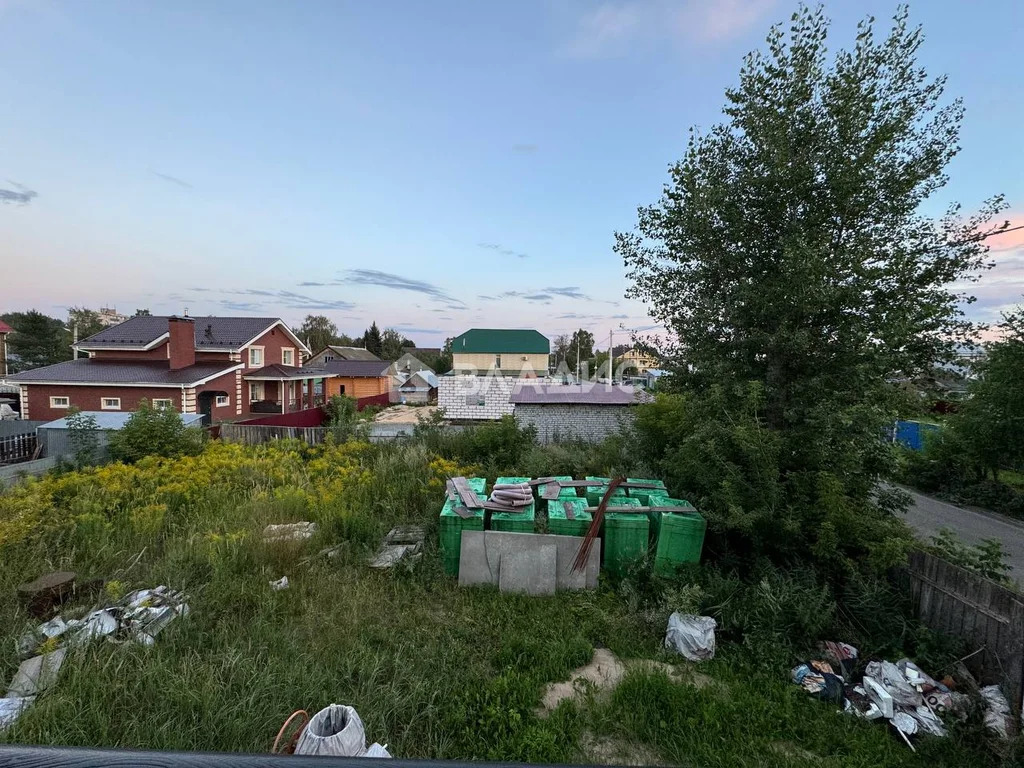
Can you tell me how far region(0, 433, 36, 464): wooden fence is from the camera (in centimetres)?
894

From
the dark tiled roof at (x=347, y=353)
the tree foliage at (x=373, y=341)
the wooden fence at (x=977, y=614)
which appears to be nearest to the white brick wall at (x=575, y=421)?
the wooden fence at (x=977, y=614)

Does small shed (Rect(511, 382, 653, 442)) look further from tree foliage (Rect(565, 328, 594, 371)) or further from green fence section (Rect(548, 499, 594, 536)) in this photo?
tree foliage (Rect(565, 328, 594, 371))

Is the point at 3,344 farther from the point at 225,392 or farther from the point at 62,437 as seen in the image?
the point at 62,437

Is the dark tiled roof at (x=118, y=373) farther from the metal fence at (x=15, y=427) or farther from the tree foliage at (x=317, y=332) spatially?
the tree foliage at (x=317, y=332)

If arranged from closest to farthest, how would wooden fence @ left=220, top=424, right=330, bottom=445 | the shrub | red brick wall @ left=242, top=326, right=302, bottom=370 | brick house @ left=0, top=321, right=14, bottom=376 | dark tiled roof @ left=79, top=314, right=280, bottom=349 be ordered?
the shrub, wooden fence @ left=220, top=424, right=330, bottom=445, dark tiled roof @ left=79, top=314, right=280, bottom=349, red brick wall @ left=242, top=326, right=302, bottom=370, brick house @ left=0, top=321, right=14, bottom=376

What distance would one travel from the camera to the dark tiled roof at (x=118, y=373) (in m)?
17.3

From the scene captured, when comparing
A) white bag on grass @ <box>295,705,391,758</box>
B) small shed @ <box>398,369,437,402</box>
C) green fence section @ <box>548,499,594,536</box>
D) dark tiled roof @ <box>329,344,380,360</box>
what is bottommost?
small shed @ <box>398,369,437,402</box>

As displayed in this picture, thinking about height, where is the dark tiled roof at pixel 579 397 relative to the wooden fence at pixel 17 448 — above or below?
above

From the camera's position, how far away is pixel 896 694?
10.1 feet

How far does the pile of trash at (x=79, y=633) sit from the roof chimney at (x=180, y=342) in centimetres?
1899

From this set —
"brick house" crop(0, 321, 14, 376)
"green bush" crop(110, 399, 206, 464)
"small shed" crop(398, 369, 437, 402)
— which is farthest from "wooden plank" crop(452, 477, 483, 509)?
"brick house" crop(0, 321, 14, 376)

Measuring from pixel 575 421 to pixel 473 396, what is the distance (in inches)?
393

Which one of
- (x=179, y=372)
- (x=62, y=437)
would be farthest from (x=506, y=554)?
(x=179, y=372)

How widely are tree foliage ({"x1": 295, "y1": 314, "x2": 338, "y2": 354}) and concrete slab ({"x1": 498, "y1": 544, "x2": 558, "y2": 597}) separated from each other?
59158 millimetres
